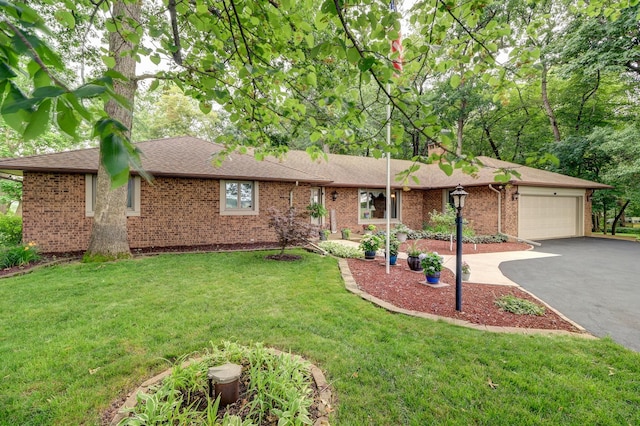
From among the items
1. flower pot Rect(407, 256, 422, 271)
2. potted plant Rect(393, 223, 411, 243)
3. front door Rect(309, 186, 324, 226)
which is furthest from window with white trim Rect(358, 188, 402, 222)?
flower pot Rect(407, 256, 422, 271)

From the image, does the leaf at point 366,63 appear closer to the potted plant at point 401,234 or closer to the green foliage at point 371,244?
the green foliage at point 371,244

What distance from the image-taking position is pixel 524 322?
428 cm

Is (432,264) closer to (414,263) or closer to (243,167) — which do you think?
(414,263)

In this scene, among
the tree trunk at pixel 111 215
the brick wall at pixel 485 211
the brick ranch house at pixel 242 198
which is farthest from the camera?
the brick wall at pixel 485 211

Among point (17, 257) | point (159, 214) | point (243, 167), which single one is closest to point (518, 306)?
point (243, 167)

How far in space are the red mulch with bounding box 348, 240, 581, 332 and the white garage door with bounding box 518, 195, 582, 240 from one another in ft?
28.0

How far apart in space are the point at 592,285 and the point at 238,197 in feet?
34.1

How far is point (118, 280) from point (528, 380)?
6807 millimetres

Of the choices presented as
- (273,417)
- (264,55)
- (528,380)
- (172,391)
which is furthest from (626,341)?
(264,55)

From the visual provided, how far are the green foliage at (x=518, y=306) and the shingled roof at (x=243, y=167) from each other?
2.49 meters

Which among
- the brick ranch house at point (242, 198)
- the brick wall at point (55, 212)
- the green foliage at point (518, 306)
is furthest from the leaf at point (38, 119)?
the brick wall at point (55, 212)

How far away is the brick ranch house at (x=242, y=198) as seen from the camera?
8.58 m

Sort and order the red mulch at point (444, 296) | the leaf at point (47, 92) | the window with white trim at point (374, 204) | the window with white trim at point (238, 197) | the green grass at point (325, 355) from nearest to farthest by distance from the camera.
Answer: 1. the leaf at point (47, 92)
2. the green grass at point (325, 355)
3. the red mulch at point (444, 296)
4. the window with white trim at point (238, 197)
5. the window with white trim at point (374, 204)

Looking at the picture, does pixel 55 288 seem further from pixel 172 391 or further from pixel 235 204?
pixel 235 204
